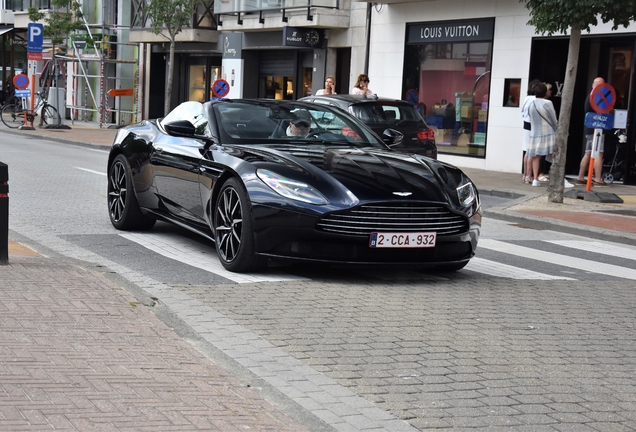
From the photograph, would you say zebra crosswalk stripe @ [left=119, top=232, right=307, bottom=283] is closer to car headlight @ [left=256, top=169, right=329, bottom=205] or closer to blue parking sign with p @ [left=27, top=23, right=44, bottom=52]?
car headlight @ [left=256, top=169, right=329, bottom=205]

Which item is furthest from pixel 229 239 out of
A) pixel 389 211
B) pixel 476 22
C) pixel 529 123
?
pixel 476 22

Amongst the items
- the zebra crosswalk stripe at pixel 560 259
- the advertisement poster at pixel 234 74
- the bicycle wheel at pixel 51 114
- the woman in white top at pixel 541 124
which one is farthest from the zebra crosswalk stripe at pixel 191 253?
the bicycle wheel at pixel 51 114

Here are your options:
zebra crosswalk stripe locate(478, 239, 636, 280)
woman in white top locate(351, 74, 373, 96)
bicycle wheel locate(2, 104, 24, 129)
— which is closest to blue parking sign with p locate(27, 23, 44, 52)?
bicycle wheel locate(2, 104, 24, 129)

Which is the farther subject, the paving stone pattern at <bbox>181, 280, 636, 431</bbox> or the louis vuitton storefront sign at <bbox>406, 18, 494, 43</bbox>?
the louis vuitton storefront sign at <bbox>406, 18, 494, 43</bbox>

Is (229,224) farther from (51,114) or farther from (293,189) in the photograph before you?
(51,114)

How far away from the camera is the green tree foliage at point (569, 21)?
14047mm

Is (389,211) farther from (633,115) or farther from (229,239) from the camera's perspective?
(633,115)

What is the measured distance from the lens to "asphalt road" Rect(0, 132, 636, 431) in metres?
4.80

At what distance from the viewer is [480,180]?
19875 millimetres

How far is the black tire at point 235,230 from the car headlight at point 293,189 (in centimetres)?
24

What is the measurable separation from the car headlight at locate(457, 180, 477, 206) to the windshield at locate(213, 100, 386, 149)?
1155mm

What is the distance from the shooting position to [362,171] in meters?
7.71

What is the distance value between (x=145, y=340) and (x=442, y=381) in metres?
1.63

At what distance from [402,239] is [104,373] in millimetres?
3155
